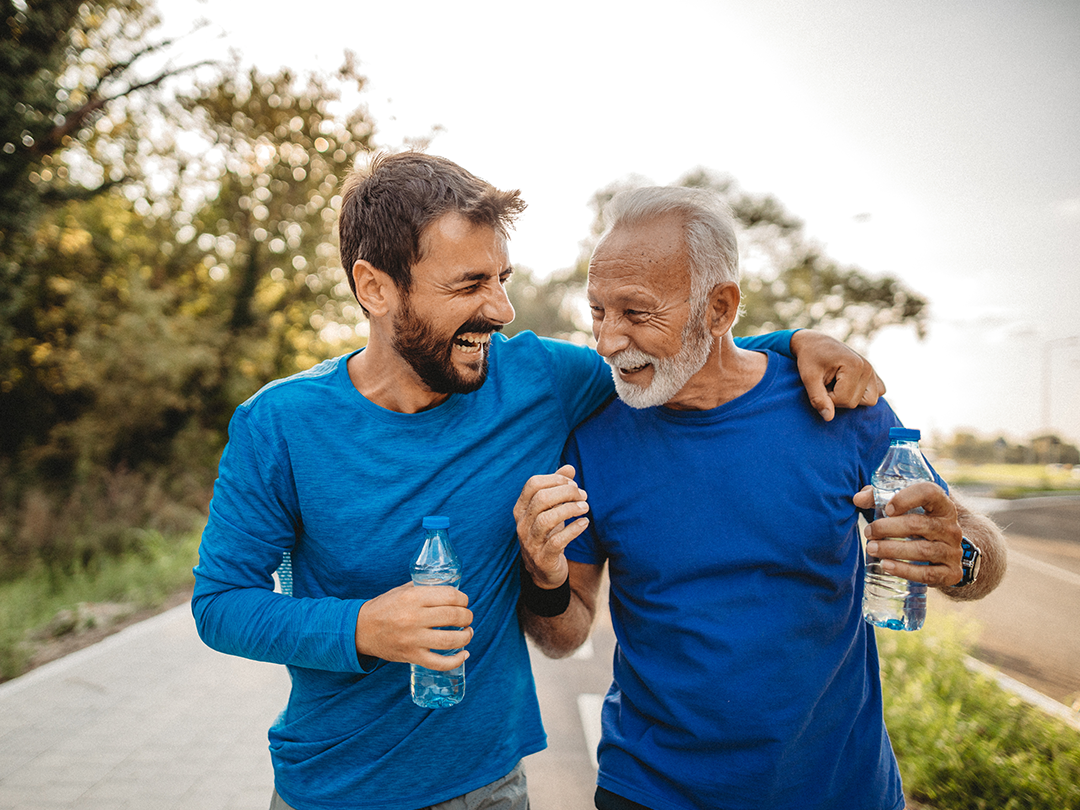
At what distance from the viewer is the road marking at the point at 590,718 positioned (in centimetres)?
453

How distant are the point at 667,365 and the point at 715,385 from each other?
193 millimetres

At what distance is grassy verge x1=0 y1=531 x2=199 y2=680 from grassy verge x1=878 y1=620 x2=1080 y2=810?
719 centimetres

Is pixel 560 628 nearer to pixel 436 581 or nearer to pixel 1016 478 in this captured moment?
pixel 436 581

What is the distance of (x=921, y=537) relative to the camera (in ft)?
5.47

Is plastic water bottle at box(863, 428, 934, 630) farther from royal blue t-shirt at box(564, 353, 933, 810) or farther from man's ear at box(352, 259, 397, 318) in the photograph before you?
man's ear at box(352, 259, 397, 318)

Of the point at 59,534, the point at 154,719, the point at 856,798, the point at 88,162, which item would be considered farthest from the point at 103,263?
the point at 856,798

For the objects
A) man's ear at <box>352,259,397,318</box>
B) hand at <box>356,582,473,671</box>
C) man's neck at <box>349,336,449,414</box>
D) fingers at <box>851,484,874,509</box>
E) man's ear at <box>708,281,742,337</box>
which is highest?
man's ear at <box>352,259,397,318</box>

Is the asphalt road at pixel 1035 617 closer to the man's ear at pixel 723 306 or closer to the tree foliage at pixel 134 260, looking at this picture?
the man's ear at pixel 723 306

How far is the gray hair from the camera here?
6.81 feet

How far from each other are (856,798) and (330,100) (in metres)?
18.2

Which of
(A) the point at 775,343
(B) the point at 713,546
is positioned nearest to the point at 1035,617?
(A) the point at 775,343

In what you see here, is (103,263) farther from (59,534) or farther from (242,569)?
(242,569)

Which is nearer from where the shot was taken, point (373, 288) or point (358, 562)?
point (358, 562)

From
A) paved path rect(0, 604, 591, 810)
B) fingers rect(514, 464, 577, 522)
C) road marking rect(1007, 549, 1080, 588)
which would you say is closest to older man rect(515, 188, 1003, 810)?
fingers rect(514, 464, 577, 522)
